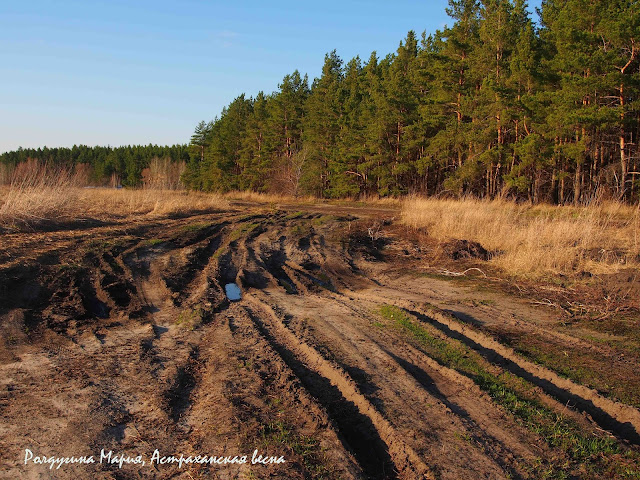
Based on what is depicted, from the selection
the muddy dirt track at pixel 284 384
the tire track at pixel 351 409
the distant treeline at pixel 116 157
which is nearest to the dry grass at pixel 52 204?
the muddy dirt track at pixel 284 384

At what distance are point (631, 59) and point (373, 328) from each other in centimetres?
2149

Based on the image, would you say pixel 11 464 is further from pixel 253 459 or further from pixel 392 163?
pixel 392 163

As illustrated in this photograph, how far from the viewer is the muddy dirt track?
10.2ft

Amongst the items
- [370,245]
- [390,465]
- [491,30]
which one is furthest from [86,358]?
[491,30]

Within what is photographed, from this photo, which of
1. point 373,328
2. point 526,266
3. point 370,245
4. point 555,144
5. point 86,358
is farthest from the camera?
point 555,144

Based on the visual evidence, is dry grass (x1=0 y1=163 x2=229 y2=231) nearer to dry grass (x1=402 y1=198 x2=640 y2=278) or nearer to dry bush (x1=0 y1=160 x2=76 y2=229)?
dry bush (x1=0 y1=160 x2=76 y2=229)

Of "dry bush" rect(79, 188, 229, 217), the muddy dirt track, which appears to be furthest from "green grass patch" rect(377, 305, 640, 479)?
"dry bush" rect(79, 188, 229, 217)

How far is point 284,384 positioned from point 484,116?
1048 inches

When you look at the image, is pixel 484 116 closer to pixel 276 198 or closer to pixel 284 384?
pixel 276 198

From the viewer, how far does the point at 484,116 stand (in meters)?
27.2

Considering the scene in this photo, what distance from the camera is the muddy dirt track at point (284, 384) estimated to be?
3115 mm

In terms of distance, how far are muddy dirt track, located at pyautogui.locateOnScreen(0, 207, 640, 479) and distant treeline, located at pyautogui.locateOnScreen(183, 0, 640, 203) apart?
10.7m

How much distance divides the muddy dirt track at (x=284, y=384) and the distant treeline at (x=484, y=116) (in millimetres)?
10739

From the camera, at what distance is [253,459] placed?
303 cm
